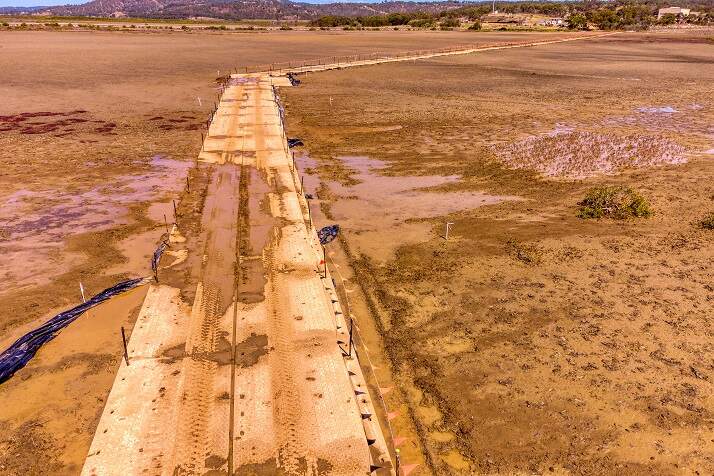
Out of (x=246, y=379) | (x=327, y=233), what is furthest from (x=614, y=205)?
(x=246, y=379)

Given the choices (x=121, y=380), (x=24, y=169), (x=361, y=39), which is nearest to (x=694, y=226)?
(x=121, y=380)

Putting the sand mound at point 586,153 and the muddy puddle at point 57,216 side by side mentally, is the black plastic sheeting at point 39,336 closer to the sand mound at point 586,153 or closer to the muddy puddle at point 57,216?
the muddy puddle at point 57,216

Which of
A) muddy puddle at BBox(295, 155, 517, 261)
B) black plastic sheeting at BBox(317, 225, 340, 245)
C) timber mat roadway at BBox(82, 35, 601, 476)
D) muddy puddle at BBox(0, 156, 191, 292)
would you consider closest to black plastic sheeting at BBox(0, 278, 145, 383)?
timber mat roadway at BBox(82, 35, 601, 476)

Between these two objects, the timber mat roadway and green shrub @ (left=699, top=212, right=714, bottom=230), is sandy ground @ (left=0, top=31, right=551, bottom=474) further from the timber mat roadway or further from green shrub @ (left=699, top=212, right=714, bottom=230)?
green shrub @ (left=699, top=212, right=714, bottom=230)

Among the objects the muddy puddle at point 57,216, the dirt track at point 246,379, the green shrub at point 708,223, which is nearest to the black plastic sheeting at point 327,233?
the dirt track at point 246,379

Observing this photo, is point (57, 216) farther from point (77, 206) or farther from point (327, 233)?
point (327, 233)

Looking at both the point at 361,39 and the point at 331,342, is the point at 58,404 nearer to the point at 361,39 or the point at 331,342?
the point at 331,342
